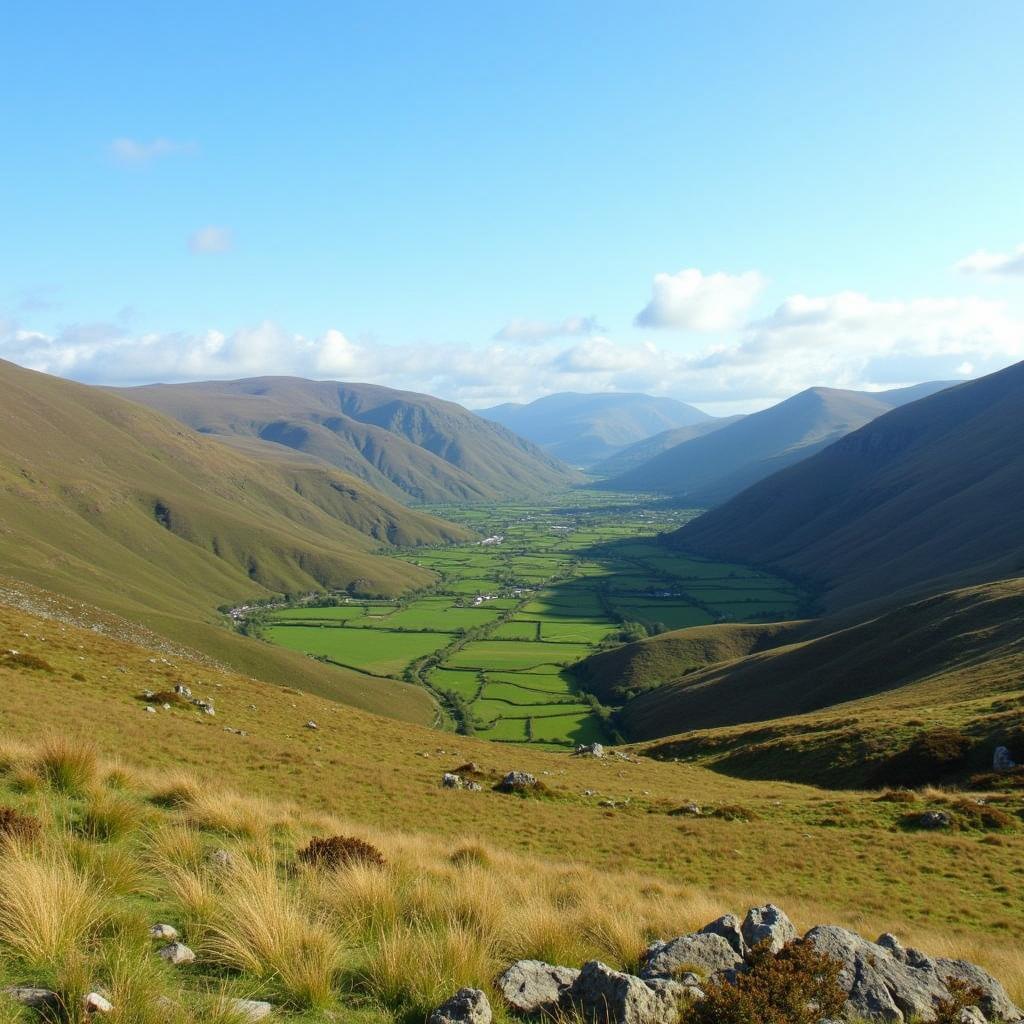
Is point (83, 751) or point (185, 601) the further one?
point (185, 601)

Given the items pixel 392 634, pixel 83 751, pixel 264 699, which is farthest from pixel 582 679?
pixel 83 751

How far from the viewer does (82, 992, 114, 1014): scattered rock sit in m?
5.98

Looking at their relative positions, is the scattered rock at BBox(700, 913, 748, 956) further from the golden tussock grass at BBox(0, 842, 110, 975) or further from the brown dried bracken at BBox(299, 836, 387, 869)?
the golden tussock grass at BBox(0, 842, 110, 975)

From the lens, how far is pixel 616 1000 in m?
7.48

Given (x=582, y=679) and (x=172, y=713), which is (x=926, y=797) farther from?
(x=582, y=679)

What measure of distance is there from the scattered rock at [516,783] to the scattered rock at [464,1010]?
85.0 feet

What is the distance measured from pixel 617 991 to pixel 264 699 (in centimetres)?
4570

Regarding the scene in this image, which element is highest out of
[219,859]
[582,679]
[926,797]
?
[219,859]

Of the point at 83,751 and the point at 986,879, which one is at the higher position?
the point at 83,751

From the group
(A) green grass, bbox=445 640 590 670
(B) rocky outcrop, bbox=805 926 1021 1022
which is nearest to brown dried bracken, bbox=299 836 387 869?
(B) rocky outcrop, bbox=805 926 1021 1022

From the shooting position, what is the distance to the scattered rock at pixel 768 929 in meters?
9.46

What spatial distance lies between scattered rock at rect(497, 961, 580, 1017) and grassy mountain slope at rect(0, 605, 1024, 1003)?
38cm

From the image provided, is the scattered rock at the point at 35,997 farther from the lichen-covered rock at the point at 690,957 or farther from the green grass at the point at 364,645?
the green grass at the point at 364,645

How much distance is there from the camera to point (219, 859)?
10.7 m
